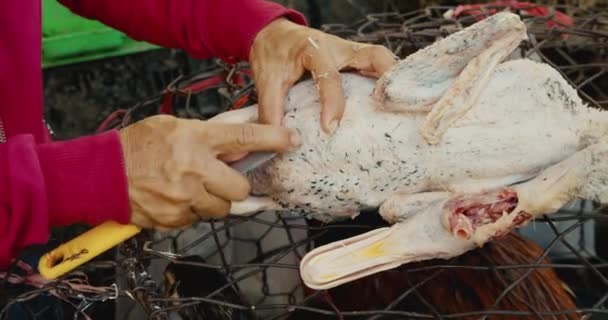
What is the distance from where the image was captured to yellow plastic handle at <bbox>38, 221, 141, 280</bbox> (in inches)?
27.5

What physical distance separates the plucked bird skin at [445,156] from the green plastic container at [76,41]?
80 centimetres

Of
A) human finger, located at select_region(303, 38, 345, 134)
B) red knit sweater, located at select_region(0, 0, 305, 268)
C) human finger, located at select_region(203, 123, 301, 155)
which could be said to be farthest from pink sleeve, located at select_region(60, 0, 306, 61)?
human finger, located at select_region(203, 123, 301, 155)

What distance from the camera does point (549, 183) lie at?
679 millimetres

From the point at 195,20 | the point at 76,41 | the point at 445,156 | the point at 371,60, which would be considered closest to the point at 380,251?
the point at 445,156

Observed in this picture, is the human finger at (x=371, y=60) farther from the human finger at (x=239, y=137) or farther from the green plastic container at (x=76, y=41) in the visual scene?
the green plastic container at (x=76, y=41)

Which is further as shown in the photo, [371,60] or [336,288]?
[336,288]

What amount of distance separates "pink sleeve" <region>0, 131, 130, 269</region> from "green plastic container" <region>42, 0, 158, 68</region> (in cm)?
83

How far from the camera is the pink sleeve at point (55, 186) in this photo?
0.63m

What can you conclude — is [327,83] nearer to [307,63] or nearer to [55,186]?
[307,63]

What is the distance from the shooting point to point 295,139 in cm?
75

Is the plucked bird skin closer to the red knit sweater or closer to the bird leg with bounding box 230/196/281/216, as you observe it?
the bird leg with bounding box 230/196/281/216

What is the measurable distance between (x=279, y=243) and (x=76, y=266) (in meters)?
0.44

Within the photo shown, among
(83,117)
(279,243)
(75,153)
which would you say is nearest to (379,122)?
(75,153)

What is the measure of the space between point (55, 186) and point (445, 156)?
1.23 ft
